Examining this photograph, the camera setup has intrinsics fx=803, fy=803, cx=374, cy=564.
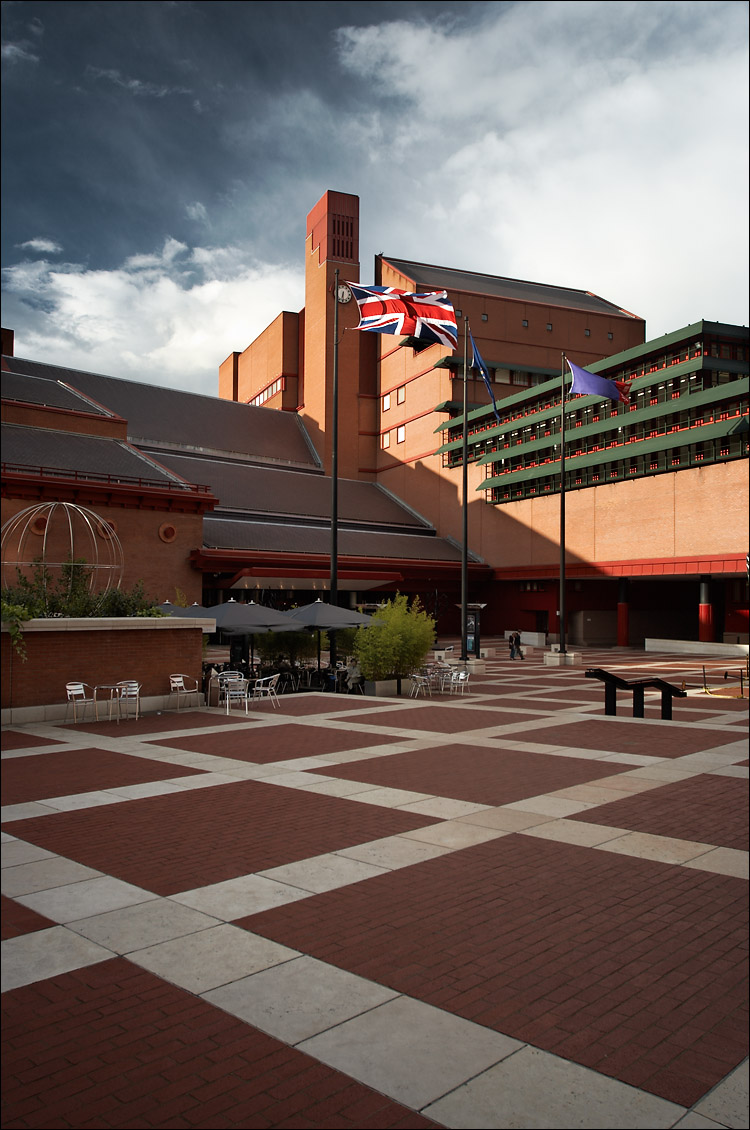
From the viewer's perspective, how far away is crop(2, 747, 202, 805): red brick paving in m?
9.78

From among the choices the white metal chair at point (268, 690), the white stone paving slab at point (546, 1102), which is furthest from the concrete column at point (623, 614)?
the white stone paving slab at point (546, 1102)

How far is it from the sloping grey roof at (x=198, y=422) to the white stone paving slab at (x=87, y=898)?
58533 millimetres

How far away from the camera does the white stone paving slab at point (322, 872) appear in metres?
6.50

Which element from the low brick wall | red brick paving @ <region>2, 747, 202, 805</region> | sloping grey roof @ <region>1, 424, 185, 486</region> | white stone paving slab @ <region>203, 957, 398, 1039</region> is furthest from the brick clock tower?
white stone paving slab @ <region>203, 957, 398, 1039</region>

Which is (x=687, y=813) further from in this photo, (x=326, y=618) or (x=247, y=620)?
(x=326, y=618)

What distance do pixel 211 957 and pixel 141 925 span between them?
718 mm

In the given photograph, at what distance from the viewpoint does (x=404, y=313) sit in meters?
25.1

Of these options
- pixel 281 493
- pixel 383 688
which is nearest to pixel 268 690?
pixel 383 688

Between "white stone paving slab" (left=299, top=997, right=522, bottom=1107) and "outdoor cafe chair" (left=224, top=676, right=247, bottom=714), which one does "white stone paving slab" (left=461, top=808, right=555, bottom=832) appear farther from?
"outdoor cafe chair" (left=224, top=676, right=247, bottom=714)

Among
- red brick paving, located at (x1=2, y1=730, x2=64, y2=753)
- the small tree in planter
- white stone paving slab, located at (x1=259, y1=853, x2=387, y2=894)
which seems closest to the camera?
white stone paving slab, located at (x1=259, y1=853, x2=387, y2=894)

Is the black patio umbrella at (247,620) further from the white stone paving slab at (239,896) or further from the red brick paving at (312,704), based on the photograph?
the white stone paving slab at (239,896)

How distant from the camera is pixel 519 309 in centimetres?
6781

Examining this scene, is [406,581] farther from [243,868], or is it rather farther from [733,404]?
[243,868]

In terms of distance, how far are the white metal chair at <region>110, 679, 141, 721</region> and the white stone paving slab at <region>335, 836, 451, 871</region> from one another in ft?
32.2
